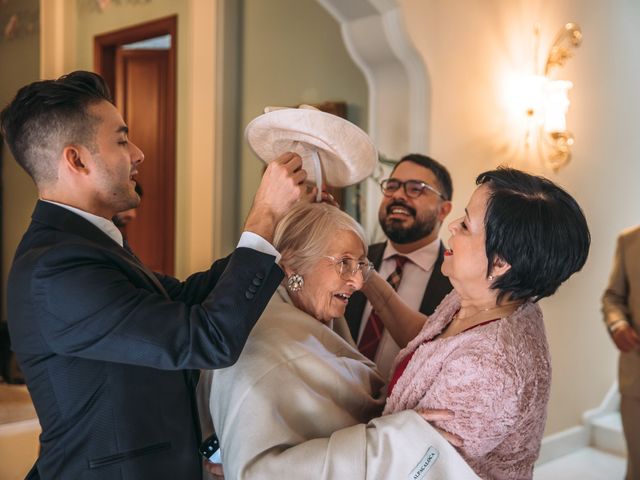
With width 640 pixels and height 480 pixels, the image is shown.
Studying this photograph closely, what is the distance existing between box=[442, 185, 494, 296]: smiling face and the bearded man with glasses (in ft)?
3.34

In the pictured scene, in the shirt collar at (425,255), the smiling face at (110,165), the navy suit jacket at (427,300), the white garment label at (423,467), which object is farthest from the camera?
the shirt collar at (425,255)

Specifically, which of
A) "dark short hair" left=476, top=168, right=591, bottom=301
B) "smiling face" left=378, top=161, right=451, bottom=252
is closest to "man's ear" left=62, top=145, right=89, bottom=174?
"dark short hair" left=476, top=168, right=591, bottom=301

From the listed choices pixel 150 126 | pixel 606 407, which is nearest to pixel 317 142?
pixel 150 126

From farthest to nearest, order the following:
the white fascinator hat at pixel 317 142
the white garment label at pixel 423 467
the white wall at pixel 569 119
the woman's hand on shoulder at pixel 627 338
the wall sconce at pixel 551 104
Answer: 1. the wall sconce at pixel 551 104
2. the white wall at pixel 569 119
3. the woman's hand on shoulder at pixel 627 338
4. the white fascinator hat at pixel 317 142
5. the white garment label at pixel 423 467

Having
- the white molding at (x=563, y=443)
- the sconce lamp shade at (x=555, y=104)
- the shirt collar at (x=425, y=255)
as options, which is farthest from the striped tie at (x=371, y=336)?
the white molding at (x=563, y=443)

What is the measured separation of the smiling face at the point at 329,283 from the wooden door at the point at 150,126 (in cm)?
321

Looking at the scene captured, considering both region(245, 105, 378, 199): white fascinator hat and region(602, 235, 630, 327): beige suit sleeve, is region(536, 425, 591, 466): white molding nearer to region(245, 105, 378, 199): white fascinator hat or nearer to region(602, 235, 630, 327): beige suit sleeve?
region(602, 235, 630, 327): beige suit sleeve

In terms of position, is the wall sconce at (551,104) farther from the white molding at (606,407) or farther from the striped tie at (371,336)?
the striped tie at (371,336)

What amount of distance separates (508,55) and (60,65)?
113 inches

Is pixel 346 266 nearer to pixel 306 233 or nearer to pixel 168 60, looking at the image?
pixel 306 233

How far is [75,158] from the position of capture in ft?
4.66

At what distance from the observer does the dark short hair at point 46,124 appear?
4.61 feet

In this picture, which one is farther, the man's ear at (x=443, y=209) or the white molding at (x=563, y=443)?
the white molding at (x=563, y=443)

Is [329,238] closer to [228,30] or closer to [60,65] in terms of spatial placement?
[228,30]
